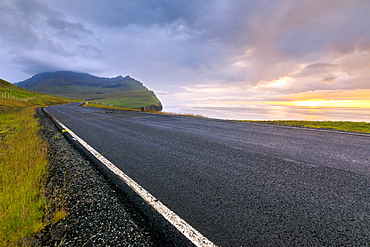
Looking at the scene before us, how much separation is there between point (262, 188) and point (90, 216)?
2558mm

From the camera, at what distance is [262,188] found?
2.75 m

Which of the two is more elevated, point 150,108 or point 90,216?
point 150,108

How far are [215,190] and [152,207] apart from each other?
102cm

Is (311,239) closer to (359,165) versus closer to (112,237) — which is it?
(112,237)

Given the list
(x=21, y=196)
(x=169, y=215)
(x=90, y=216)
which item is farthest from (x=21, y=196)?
(x=169, y=215)

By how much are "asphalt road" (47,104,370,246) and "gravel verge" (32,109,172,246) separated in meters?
0.49

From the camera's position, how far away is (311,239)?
1723 mm

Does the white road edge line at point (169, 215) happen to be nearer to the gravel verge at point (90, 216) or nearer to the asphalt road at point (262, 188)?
the asphalt road at point (262, 188)

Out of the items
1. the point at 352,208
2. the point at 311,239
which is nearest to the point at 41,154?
the point at 311,239

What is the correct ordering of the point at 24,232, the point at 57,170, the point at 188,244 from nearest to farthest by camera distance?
the point at 188,244, the point at 24,232, the point at 57,170

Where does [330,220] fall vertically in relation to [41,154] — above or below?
above

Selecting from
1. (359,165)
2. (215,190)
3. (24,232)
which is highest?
(359,165)

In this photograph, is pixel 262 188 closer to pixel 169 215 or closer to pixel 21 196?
pixel 169 215

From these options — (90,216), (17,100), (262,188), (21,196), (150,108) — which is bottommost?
(21,196)
